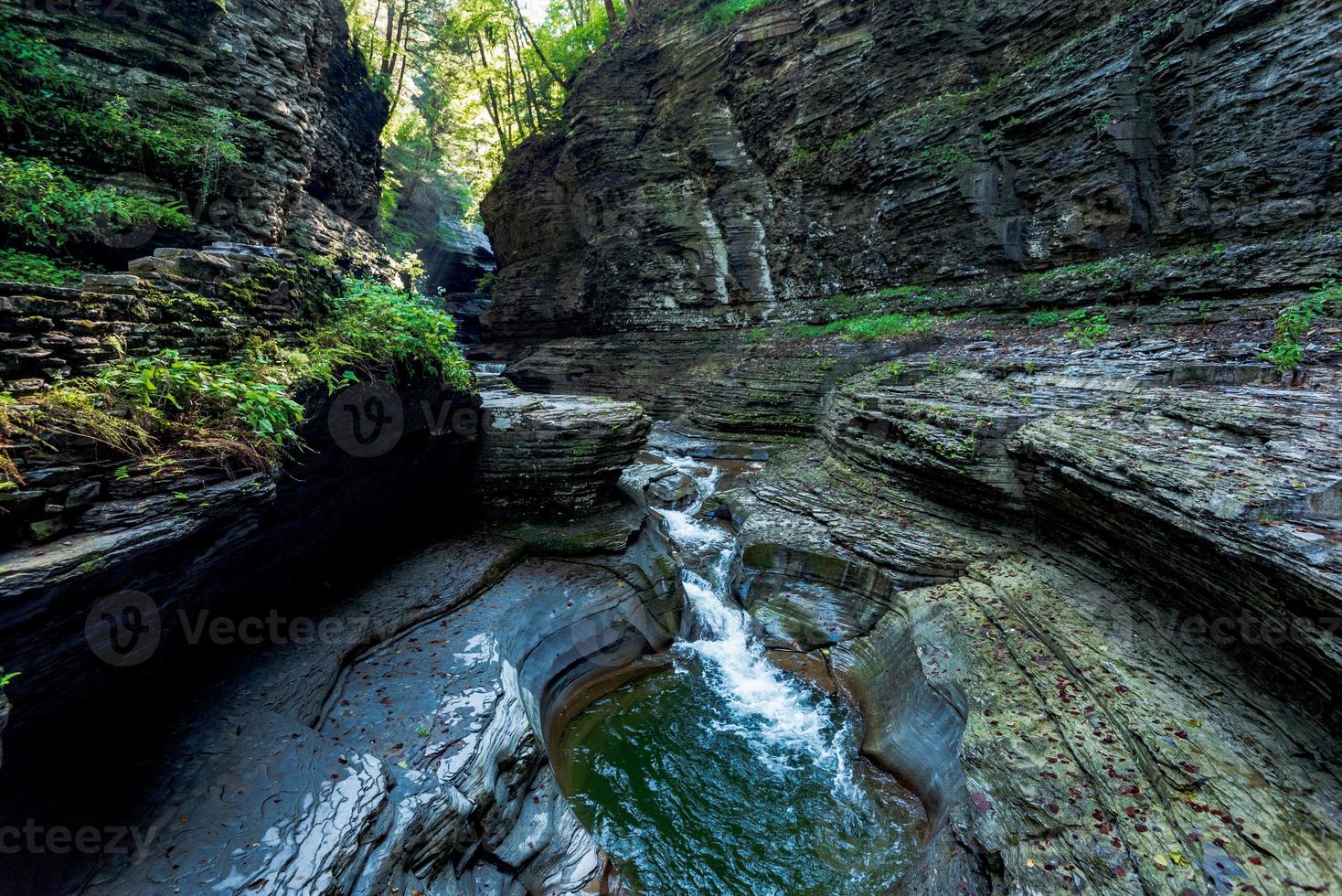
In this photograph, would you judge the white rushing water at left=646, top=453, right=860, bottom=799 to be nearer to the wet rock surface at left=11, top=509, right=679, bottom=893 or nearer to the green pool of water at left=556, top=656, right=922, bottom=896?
the green pool of water at left=556, top=656, right=922, bottom=896

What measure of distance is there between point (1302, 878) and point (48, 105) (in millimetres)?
16404

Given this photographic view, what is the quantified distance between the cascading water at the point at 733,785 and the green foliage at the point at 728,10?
69.9 ft

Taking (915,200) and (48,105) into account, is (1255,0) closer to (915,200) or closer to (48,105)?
(915,200)

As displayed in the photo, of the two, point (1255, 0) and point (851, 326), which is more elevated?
point (1255, 0)

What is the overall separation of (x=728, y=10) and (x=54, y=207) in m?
20.9

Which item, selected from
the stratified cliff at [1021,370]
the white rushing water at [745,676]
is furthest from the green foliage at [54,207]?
the stratified cliff at [1021,370]

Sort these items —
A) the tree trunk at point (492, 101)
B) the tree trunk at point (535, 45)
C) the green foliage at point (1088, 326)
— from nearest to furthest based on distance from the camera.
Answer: the green foliage at point (1088, 326), the tree trunk at point (535, 45), the tree trunk at point (492, 101)

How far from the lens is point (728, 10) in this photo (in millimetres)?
19016

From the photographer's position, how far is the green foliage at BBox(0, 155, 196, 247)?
6320mm

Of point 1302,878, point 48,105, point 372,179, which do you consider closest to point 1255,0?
point 1302,878

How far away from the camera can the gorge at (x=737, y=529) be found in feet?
12.7

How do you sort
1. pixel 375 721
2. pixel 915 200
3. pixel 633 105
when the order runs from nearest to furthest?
pixel 375 721 < pixel 915 200 < pixel 633 105

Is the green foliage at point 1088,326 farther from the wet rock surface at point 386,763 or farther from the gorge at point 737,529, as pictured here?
the wet rock surface at point 386,763

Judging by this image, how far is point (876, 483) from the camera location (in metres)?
9.64
